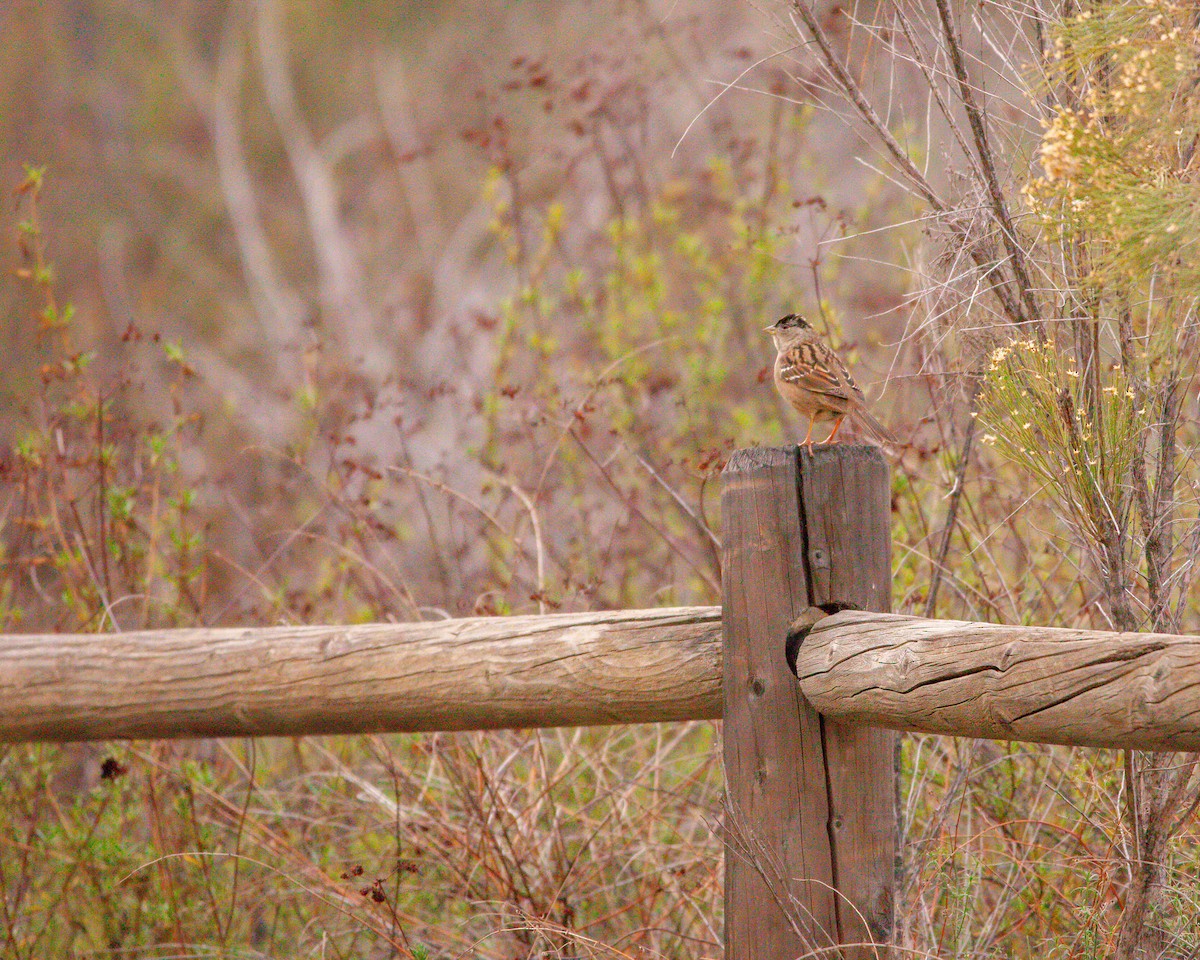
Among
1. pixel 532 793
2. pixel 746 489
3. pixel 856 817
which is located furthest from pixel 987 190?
pixel 532 793

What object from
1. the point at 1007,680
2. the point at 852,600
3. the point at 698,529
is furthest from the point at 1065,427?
the point at 698,529

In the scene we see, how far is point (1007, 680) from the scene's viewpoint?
1.80 m

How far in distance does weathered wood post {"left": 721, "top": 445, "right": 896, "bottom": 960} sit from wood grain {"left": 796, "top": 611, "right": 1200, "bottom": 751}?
0.28 feet

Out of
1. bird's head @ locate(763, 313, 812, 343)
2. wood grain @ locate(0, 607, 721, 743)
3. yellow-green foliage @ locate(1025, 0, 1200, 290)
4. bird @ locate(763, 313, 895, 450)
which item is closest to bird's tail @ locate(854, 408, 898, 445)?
bird @ locate(763, 313, 895, 450)

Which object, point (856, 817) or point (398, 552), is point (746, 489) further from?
point (398, 552)

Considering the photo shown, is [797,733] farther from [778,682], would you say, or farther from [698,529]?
[698,529]

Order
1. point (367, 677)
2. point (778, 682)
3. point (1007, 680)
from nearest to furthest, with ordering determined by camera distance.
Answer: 1. point (1007, 680)
2. point (778, 682)
3. point (367, 677)

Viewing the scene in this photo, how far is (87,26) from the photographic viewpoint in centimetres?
1641

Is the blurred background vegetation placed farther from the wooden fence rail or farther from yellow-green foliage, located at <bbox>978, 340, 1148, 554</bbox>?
the wooden fence rail

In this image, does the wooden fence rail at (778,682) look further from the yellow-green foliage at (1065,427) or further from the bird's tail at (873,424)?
the bird's tail at (873,424)

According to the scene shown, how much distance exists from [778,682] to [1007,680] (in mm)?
500

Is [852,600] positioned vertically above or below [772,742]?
above

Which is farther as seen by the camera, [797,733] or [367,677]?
[367,677]

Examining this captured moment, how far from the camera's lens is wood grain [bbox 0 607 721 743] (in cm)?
235
